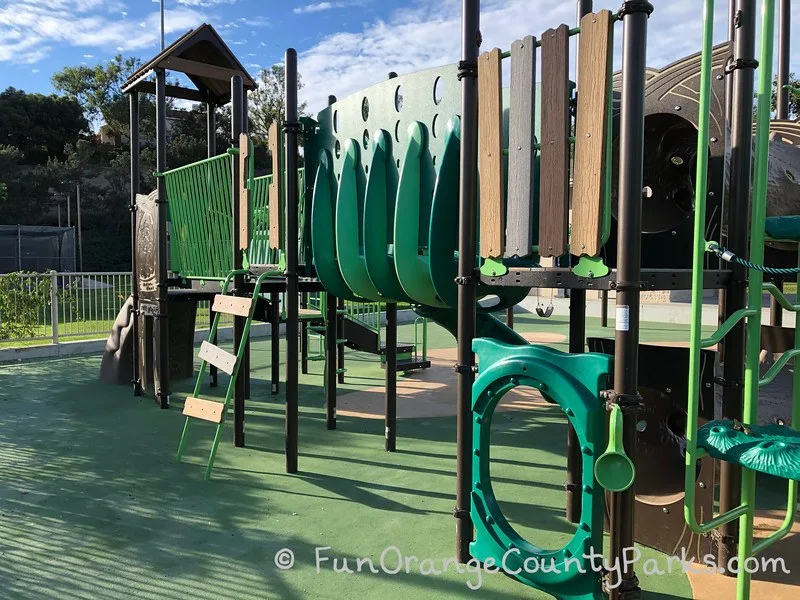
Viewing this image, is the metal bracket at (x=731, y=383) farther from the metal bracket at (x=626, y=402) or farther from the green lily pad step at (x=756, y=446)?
the metal bracket at (x=626, y=402)

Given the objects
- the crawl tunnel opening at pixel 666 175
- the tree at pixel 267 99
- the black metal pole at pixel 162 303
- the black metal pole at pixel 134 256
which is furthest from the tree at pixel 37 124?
the crawl tunnel opening at pixel 666 175

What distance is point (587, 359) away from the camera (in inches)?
112

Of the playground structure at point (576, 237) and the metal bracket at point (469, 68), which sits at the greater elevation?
the metal bracket at point (469, 68)

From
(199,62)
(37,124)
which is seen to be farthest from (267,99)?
(199,62)

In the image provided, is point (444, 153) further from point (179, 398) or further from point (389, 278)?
point (179, 398)

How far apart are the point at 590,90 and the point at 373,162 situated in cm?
210

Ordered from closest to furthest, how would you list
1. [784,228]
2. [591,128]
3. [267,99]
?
[591,128] → [784,228] → [267,99]

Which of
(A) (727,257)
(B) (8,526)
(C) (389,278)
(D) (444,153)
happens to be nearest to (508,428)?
(C) (389,278)

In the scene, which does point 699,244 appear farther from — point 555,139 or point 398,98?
point 398,98

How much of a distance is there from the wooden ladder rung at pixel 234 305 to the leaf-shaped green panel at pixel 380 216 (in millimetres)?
1236

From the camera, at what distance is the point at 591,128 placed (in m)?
2.67

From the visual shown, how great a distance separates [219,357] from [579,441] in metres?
3.29

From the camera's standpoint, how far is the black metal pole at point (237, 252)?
18.5 feet

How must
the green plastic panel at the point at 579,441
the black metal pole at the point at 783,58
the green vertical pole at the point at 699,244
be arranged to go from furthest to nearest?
the black metal pole at the point at 783,58
the green plastic panel at the point at 579,441
the green vertical pole at the point at 699,244
